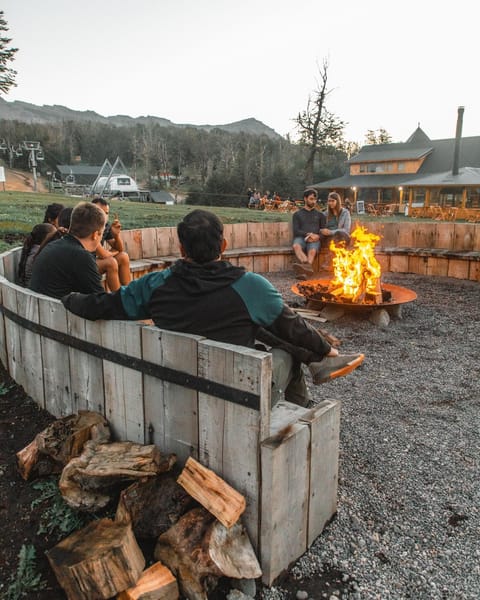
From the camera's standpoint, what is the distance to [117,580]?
1.91m

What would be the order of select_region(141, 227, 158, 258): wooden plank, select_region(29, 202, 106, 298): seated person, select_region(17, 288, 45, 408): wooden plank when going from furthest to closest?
select_region(141, 227, 158, 258): wooden plank < select_region(29, 202, 106, 298): seated person < select_region(17, 288, 45, 408): wooden plank

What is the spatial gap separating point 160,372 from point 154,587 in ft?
3.03

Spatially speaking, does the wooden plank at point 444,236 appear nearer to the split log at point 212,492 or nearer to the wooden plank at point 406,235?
the wooden plank at point 406,235

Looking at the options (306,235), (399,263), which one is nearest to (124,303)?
(306,235)

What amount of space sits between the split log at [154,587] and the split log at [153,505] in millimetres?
184

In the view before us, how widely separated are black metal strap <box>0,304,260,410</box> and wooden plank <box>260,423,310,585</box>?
0.22 meters

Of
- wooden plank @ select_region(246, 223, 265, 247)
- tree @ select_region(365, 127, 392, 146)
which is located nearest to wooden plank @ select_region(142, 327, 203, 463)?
wooden plank @ select_region(246, 223, 265, 247)

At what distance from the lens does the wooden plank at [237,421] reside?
2.08 metres

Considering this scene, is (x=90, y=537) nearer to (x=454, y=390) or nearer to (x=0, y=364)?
(x=0, y=364)

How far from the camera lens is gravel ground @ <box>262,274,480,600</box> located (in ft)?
7.34

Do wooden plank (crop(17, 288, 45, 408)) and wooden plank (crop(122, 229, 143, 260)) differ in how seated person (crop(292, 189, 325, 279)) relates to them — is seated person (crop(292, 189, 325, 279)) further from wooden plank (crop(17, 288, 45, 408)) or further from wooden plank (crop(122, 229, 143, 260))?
wooden plank (crop(17, 288, 45, 408))

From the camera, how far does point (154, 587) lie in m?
1.94

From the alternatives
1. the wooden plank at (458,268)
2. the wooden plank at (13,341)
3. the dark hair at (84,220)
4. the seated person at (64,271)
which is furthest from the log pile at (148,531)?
the wooden plank at (458,268)

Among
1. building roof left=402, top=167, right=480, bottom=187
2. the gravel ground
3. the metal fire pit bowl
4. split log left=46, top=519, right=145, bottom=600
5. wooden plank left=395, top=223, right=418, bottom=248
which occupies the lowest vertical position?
the gravel ground
